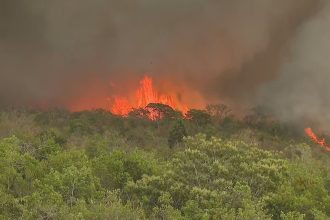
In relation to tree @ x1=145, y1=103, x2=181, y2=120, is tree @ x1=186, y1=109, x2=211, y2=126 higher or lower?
lower

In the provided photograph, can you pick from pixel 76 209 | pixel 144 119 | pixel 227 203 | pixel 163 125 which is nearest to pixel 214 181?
pixel 227 203

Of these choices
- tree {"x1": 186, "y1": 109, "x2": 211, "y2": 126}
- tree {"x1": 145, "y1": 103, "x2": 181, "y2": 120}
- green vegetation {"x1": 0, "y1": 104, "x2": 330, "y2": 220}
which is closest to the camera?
green vegetation {"x1": 0, "y1": 104, "x2": 330, "y2": 220}

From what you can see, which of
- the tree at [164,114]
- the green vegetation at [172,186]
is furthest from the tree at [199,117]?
the green vegetation at [172,186]

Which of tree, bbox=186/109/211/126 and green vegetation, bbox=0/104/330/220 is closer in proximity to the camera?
green vegetation, bbox=0/104/330/220

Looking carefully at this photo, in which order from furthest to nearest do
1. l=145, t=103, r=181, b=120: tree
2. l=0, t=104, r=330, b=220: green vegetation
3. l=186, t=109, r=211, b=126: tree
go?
l=145, t=103, r=181, b=120: tree < l=186, t=109, r=211, b=126: tree < l=0, t=104, r=330, b=220: green vegetation

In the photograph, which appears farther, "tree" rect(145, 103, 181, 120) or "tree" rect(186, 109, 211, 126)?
"tree" rect(145, 103, 181, 120)

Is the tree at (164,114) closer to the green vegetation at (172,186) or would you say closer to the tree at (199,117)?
the tree at (199,117)

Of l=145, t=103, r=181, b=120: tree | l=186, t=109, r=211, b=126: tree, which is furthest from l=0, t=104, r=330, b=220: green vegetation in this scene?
l=145, t=103, r=181, b=120: tree

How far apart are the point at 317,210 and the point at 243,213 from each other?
10.3 m

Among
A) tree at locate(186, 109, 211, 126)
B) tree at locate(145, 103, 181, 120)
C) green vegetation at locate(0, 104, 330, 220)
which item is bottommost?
green vegetation at locate(0, 104, 330, 220)

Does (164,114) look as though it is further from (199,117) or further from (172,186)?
(172,186)

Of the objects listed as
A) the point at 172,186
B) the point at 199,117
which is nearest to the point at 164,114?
the point at 199,117

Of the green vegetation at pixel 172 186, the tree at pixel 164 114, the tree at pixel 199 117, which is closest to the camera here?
the green vegetation at pixel 172 186

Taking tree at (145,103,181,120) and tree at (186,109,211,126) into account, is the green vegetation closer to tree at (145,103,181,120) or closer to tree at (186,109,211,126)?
tree at (186,109,211,126)
